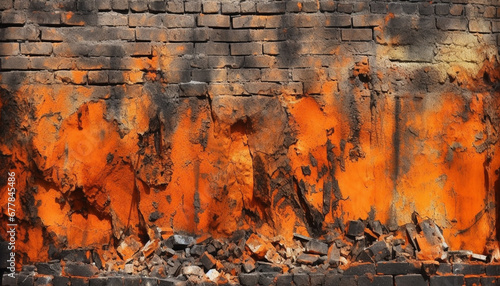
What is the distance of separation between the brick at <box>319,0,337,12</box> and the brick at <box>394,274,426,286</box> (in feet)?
7.06

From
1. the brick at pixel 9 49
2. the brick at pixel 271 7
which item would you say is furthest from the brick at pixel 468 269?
the brick at pixel 9 49

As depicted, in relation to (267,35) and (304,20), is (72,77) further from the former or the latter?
(304,20)

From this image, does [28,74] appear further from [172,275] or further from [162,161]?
[172,275]

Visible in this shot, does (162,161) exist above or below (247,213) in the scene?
above

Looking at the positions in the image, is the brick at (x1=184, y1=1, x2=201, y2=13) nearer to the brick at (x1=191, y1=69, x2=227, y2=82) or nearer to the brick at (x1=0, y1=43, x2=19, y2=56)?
the brick at (x1=191, y1=69, x2=227, y2=82)

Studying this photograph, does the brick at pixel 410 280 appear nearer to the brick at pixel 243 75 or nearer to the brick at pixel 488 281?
the brick at pixel 488 281

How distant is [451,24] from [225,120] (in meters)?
2.00

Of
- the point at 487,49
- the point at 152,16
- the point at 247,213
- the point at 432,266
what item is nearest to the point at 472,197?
the point at 432,266

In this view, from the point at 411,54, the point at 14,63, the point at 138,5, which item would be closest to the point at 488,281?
the point at 411,54

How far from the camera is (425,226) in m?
5.05

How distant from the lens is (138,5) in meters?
5.11

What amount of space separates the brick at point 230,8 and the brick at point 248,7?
1.3 inches

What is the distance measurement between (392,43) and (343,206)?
1.37 meters

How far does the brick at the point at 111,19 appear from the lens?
5086mm
